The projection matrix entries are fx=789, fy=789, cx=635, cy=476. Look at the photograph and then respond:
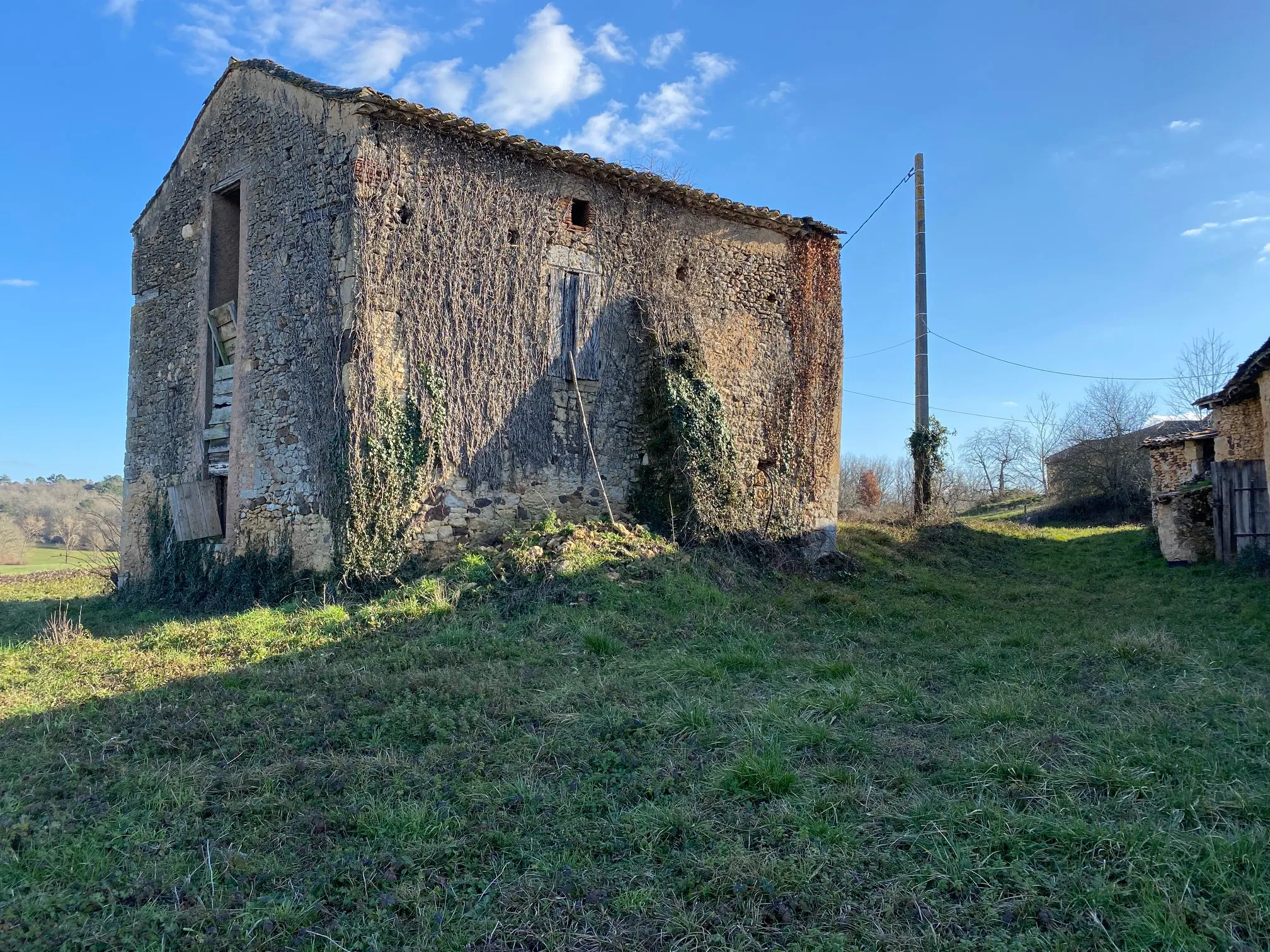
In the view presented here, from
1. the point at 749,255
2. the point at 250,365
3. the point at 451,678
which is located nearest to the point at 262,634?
the point at 451,678

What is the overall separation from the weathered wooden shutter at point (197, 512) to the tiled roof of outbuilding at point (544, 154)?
5652 millimetres

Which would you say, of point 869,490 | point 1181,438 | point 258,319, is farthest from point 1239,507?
point 869,490

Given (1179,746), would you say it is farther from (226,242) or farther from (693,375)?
(226,242)

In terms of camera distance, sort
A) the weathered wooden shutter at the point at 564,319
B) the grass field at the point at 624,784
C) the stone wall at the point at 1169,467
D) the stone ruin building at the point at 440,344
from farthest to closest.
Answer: the stone wall at the point at 1169,467
the weathered wooden shutter at the point at 564,319
the stone ruin building at the point at 440,344
the grass field at the point at 624,784

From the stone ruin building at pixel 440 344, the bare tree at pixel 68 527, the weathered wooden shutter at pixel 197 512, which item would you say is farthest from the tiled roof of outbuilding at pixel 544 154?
the bare tree at pixel 68 527

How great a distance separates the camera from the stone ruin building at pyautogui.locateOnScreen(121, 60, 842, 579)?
9.72 m

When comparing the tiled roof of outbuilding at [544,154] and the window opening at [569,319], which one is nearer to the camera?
the tiled roof of outbuilding at [544,154]

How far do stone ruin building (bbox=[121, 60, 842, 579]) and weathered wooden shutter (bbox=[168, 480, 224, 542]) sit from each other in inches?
1.3

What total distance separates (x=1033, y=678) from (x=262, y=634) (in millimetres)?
7237

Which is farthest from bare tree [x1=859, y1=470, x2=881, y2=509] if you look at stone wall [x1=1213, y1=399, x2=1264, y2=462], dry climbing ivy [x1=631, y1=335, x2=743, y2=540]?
dry climbing ivy [x1=631, y1=335, x2=743, y2=540]

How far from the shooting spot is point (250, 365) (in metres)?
10.8

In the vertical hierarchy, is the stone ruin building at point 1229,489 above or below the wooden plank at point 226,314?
below

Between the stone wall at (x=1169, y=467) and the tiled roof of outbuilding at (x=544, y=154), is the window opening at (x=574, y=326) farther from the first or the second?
the stone wall at (x=1169, y=467)

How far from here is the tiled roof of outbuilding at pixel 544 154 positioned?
9678 mm
